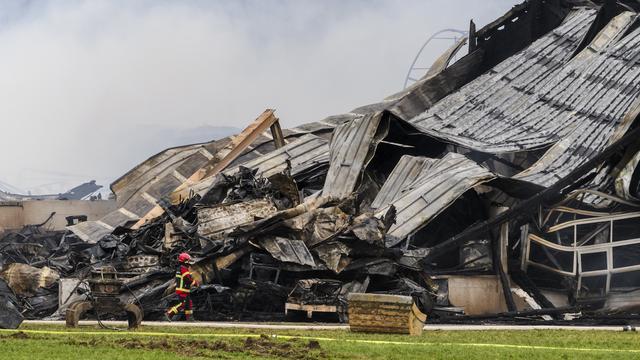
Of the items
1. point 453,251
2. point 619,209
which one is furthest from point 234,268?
point 619,209

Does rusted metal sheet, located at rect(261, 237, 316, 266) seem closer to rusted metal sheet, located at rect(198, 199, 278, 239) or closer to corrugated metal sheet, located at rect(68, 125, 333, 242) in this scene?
rusted metal sheet, located at rect(198, 199, 278, 239)

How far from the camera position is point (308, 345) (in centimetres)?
1495

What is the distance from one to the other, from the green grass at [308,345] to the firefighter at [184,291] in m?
3.43

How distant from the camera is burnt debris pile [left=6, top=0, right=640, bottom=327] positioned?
24.2 meters

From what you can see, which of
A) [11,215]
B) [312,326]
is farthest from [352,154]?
[11,215]

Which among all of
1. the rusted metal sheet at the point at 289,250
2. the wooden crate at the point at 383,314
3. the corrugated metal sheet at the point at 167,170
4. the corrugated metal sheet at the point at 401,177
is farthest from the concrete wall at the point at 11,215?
the wooden crate at the point at 383,314

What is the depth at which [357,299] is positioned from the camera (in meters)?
17.8

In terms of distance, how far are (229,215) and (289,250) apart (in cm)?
362

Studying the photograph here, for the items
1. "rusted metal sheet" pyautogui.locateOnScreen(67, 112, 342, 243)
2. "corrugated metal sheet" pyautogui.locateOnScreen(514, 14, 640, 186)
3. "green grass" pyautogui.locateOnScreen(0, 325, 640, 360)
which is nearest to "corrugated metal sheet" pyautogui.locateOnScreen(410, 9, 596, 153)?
"corrugated metal sheet" pyautogui.locateOnScreen(514, 14, 640, 186)

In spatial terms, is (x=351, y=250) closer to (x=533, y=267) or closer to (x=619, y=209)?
(x=533, y=267)

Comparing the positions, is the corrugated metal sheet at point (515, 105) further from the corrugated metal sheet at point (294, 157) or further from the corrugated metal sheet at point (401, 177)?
the corrugated metal sheet at point (294, 157)

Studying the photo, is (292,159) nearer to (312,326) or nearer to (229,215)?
(229,215)

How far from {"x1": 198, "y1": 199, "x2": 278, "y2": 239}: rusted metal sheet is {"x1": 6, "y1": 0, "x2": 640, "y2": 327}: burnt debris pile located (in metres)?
0.04

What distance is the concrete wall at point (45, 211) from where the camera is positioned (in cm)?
5025
